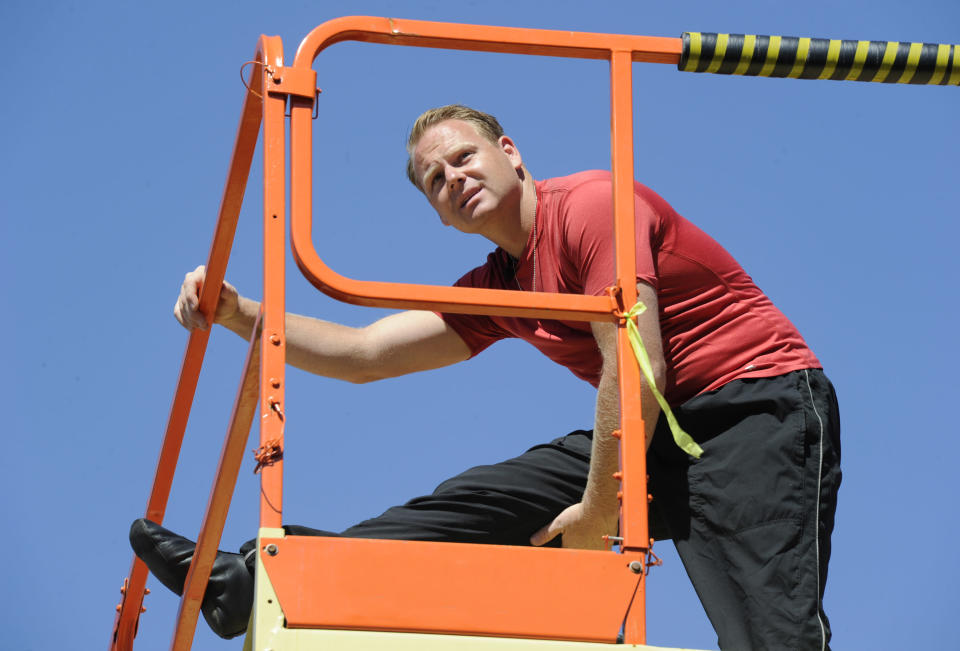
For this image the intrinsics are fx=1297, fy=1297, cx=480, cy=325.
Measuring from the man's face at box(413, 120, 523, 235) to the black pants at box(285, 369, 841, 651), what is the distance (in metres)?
0.75

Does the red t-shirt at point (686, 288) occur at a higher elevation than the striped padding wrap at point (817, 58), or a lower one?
lower

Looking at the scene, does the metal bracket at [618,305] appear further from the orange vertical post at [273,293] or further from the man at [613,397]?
the orange vertical post at [273,293]

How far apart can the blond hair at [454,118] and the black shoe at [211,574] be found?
1236mm

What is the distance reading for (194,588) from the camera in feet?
9.84

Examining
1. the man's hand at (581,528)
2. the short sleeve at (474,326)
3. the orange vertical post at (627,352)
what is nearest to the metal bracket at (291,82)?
the orange vertical post at (627,352)

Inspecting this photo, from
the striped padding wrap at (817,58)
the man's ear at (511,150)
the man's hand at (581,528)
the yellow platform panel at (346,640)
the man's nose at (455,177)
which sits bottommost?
the yellow platform panel at (346,640)

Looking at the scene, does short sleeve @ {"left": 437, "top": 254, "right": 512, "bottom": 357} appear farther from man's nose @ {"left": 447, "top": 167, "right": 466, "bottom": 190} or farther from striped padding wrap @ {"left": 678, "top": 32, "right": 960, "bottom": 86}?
striped padding wrap @ {"left": 678, "top": 32, "right": 960, "bottom": 86}

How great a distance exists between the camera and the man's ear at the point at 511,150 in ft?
12.2

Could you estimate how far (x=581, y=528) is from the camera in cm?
312

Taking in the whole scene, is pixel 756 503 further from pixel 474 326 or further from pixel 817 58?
pixel 474 326

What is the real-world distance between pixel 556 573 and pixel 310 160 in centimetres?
89

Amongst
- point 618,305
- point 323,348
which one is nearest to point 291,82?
point 618,305

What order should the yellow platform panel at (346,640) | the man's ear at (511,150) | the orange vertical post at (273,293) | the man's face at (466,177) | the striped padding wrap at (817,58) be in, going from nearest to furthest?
the yellow platform panel at (346,640)
the orange vertical post at (273,293)
the striped padding wrap at (817,58)
the man's face at (466,177)
the man's ear at (511,150)

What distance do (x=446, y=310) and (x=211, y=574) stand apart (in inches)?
44.8
